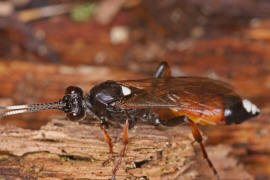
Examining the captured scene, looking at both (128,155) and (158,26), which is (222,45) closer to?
(158,26)

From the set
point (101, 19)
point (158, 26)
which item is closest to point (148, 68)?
point (158, 26)

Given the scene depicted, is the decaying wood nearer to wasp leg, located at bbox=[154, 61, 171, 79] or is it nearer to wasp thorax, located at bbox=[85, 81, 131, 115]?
wasp thorax, located at bbox=[85, 81, 131, 115]

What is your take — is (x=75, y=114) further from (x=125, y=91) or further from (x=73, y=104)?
(x=125, y=91)

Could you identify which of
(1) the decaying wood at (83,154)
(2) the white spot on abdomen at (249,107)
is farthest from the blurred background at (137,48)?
(1) the decaying wood at (83,154)

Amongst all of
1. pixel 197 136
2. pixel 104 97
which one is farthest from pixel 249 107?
pixel 104 97

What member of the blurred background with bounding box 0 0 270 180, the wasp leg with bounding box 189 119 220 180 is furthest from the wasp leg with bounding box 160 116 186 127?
the blurred background with bounding box 0 0 270 180

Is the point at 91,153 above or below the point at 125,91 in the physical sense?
below
